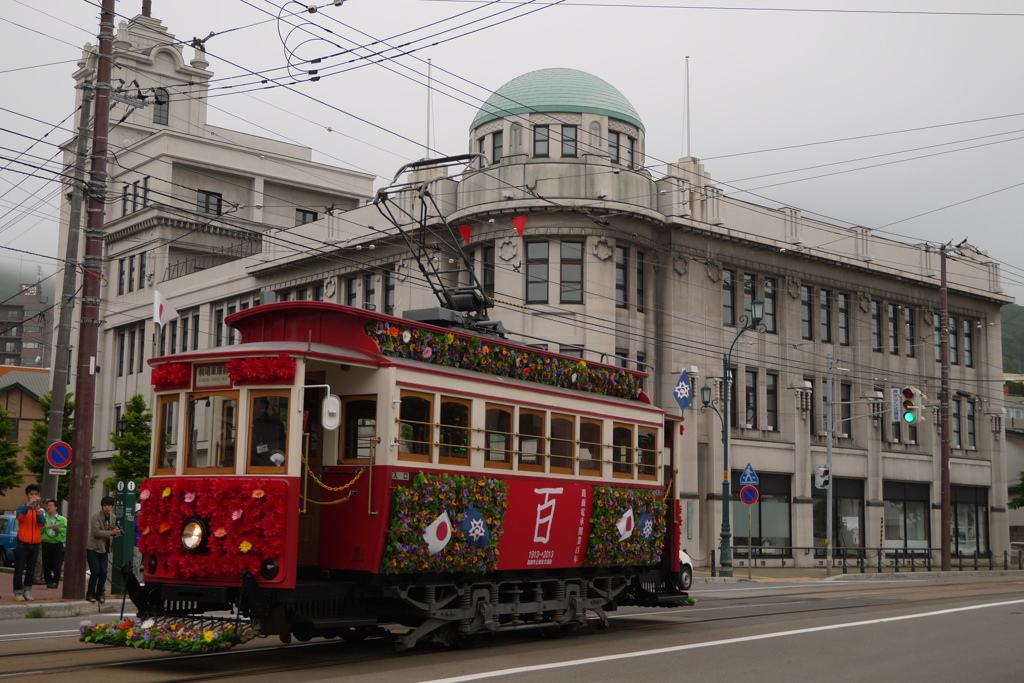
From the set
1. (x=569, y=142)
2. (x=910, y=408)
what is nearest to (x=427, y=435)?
(x=910, y=408)

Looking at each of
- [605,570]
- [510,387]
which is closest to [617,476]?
[605,570]

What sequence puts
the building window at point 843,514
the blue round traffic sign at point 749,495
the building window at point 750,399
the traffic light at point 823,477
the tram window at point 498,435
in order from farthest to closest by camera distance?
1. the building window at point 843,514
2. the building window at point 750,399
3. the traffic light at point 823,477
4. the blue round traffic sign at point 749,495
5. the tram window at point 498,435

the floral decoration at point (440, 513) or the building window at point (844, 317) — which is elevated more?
the building window at point (844, 317)

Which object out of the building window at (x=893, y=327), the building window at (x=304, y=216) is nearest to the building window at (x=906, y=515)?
the building window at (x=893, y=327)

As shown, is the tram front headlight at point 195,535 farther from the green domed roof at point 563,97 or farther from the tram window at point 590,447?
the green domed roof at point 563,97

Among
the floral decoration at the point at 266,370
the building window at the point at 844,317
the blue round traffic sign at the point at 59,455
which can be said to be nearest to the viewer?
the floral decoration at the point at 266,370

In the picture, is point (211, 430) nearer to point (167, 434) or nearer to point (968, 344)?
point (167, 434)

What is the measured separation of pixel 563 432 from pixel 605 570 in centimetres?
237

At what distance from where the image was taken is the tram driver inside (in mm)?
11461

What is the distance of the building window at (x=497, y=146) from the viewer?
3981cm

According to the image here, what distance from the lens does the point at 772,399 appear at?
43969mm

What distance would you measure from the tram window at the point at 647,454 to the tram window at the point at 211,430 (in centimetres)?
674

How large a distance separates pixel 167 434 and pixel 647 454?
7.34 m

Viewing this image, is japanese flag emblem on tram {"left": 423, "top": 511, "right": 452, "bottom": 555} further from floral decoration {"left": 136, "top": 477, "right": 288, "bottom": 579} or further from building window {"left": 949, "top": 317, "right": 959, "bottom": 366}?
building window {"left": 949, "top": 317, "right": 959, "bottom": 366}
